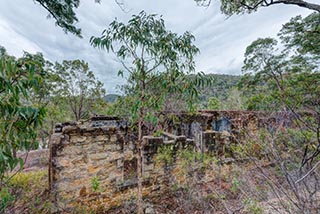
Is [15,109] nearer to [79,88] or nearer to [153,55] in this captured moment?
[153,55]

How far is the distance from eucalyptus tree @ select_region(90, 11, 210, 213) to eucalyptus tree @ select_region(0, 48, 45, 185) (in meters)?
1.18

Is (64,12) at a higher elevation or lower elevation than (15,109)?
higher

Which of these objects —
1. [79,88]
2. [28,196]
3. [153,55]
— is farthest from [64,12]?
[79,88]

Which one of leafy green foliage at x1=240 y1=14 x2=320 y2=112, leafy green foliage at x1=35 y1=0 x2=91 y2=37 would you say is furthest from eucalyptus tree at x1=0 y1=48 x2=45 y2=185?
leafy green foliage at x1=240 y1=14 x2=320 y2=112

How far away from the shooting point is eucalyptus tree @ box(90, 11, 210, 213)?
2.25 m

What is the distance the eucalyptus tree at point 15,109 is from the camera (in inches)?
42.9

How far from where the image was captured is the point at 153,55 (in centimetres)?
238

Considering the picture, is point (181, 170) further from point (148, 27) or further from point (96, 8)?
point (96, 8)

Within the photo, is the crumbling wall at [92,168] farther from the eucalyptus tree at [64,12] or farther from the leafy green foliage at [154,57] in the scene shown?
the eucalyptus tree at [64,12]

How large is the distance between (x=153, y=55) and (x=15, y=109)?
1698 millimetres

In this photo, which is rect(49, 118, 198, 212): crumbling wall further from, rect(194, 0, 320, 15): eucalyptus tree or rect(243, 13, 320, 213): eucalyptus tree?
rect(194, 0, 320, 15): eucalyptus tree

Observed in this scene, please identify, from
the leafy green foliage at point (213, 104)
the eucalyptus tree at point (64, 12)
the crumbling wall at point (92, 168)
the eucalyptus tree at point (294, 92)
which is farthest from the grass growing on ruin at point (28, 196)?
the leafy green foliage at point (213, 104)

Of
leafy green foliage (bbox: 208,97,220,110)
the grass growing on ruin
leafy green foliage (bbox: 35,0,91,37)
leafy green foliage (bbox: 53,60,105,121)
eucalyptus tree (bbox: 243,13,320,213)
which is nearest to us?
eucalyptus tree (bbox: 243,13,320,213)

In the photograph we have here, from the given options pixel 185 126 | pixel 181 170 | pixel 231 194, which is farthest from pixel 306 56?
pixel 181 170
